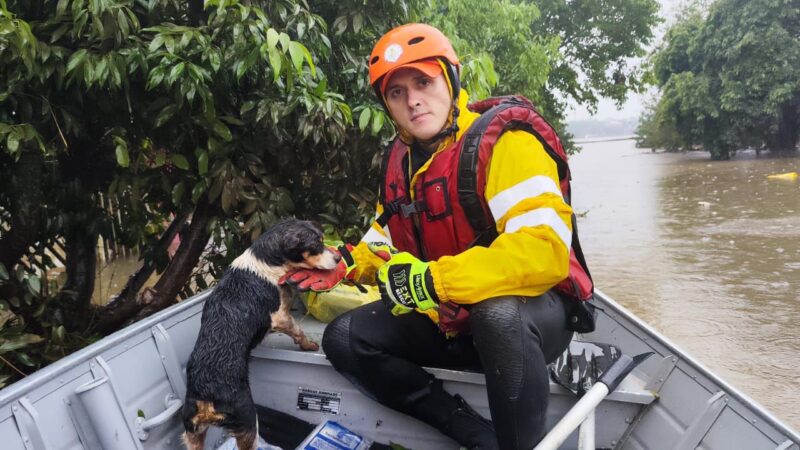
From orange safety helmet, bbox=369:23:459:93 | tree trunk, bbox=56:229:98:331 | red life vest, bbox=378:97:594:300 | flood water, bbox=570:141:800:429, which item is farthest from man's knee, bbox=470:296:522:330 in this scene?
flood water, bbox=570:141:800:429

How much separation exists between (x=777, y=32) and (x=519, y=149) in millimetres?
29766

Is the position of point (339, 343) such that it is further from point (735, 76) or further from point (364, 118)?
point (735, 76)

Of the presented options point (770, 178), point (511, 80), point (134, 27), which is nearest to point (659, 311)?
point (511, 80)

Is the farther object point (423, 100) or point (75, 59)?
point (75, 59)

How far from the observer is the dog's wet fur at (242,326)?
2377 millimetres

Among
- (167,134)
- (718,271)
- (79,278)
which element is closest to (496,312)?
(167,134)

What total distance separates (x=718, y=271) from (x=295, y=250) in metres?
7.60

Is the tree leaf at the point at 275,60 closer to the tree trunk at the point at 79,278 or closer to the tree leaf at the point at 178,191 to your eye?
the tree leaf at the point at 178,191

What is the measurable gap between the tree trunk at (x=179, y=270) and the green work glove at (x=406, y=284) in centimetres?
222

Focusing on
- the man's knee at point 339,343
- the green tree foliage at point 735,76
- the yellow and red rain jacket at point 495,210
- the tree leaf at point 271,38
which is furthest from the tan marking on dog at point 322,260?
the green tree foliage at point 735,76

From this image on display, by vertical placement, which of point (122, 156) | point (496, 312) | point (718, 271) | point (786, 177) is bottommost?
point (786, 177)

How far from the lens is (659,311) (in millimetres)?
6766

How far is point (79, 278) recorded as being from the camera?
14.1 feet

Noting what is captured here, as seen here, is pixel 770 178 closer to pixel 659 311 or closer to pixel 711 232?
pixel 711 232
